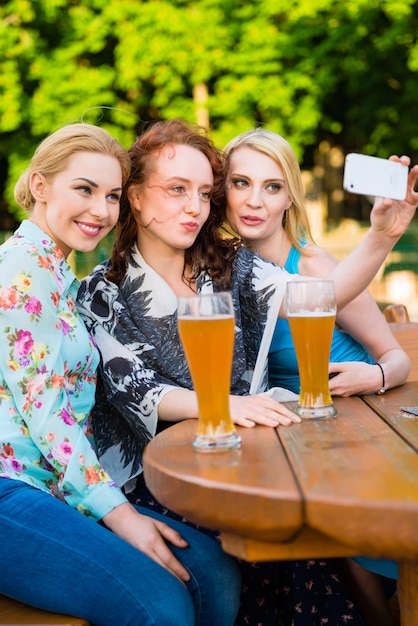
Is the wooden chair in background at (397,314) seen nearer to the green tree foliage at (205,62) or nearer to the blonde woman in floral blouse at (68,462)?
the blonde woman in floral blouse at (68,462)

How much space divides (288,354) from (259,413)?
0.84 metres

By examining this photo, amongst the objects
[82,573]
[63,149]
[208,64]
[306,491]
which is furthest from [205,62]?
[306,491]

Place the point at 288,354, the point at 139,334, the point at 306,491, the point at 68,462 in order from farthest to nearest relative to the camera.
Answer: the point at 288,354 → the point at 139,334 → the point at 68,462 → the point at 306,491

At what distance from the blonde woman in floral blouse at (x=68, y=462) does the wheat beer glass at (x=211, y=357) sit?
0.40 meters

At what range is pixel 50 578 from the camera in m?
1.94

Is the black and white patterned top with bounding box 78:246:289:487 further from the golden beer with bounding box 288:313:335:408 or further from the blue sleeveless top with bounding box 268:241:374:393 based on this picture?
the golden beer with bounding box 288:313:335:408

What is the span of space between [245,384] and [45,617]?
98 cm

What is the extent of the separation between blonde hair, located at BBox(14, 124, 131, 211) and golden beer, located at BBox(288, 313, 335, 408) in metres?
0.90

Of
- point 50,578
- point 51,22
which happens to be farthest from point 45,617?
point 51,22

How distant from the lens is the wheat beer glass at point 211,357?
1.73 meters

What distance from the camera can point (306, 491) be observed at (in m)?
1.47

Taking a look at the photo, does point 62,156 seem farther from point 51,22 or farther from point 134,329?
point 51,22

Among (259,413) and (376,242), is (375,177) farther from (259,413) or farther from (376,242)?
(259,413)

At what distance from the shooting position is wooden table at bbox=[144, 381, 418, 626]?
142cm
